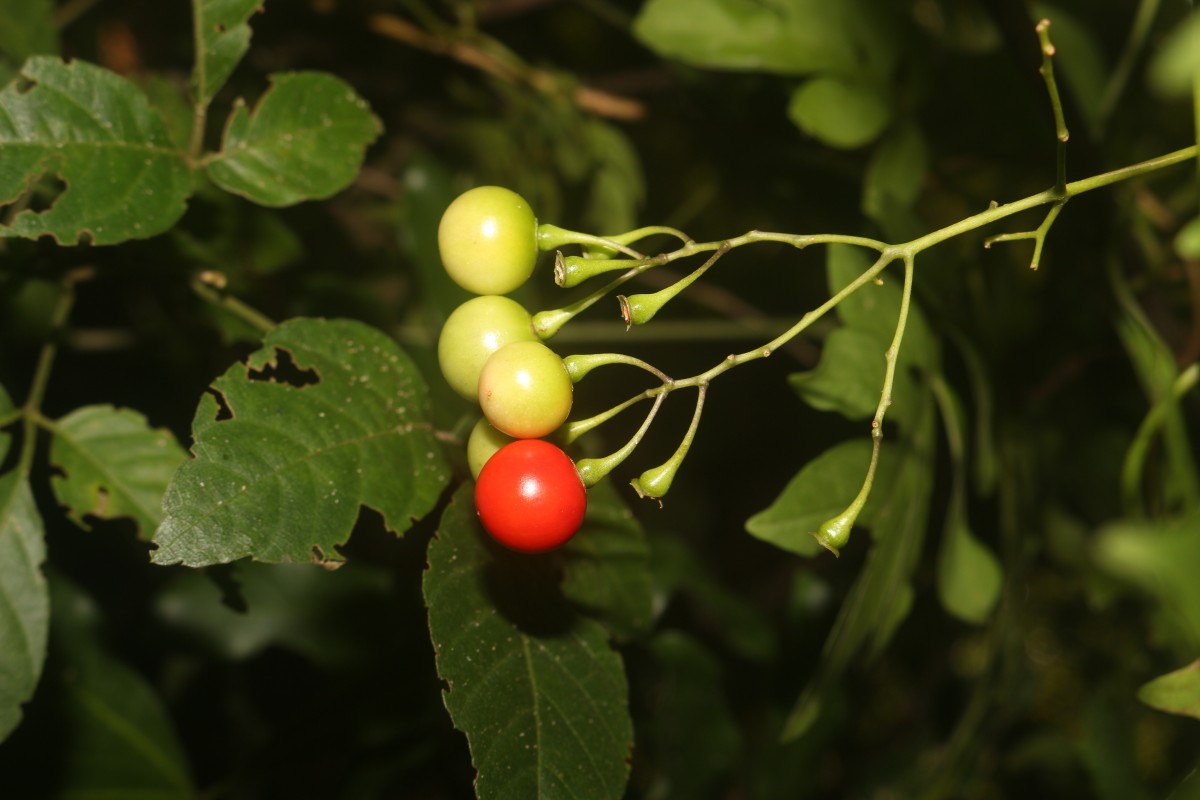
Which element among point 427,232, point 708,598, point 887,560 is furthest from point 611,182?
point 887,560

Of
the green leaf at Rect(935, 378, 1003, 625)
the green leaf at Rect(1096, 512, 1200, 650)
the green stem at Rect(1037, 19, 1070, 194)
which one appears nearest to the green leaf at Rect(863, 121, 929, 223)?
the green leaf at Rect(935, 378, 1003, 625)

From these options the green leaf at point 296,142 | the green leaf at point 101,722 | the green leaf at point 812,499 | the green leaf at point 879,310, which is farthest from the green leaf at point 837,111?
the green leaf at point 101,722

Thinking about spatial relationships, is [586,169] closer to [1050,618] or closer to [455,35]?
[455,35]

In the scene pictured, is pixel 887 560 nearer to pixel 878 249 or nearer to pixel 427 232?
pixel 878 249

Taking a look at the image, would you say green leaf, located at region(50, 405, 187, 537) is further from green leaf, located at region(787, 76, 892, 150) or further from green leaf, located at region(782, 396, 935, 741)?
green leaf, located at region(787, 76, 892, 150)

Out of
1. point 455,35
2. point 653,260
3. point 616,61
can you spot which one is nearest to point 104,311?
point 455,35

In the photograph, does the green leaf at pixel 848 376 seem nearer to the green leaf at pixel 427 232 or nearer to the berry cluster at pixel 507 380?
the berry cluster at pixel 507 380
